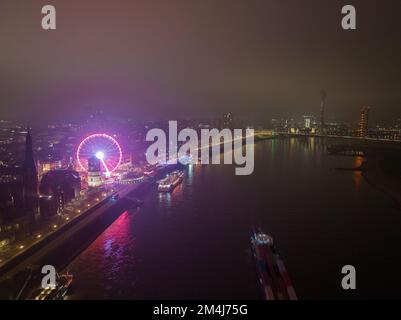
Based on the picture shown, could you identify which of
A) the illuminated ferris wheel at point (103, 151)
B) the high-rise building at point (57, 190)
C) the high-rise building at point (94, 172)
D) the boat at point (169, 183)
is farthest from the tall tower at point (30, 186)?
the boat at point (169, 183)

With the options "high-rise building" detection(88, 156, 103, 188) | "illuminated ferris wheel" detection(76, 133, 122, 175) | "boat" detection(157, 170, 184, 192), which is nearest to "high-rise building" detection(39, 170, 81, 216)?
"high-rise building" detection(88, 156, 103, 188)

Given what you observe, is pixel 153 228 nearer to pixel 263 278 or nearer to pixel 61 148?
pixel 263 278

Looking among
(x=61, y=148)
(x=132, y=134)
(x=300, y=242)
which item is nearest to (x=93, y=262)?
(x=300, y=242)

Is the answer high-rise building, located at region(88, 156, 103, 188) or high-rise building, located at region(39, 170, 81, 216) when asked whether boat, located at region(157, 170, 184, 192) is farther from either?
high-rise building, located at region(39, 170, 81, 216)

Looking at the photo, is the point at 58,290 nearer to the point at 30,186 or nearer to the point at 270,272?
the point at 270,272

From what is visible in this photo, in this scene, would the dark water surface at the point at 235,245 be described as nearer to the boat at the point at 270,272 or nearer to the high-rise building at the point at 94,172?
the boat at the point at 270,272

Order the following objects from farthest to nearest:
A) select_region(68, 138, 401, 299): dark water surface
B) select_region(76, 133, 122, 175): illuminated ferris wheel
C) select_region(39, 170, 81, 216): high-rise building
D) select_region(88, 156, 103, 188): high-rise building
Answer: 1. select_region(76, 133, 122, 175): illuminated ferris wheel
2. select_region(88, 156, 103, 188): high-rise building
3. select_region(39, 170, 81, 216): high-rise building
4. select_region(68, 138, 401, 299): dark water surface
